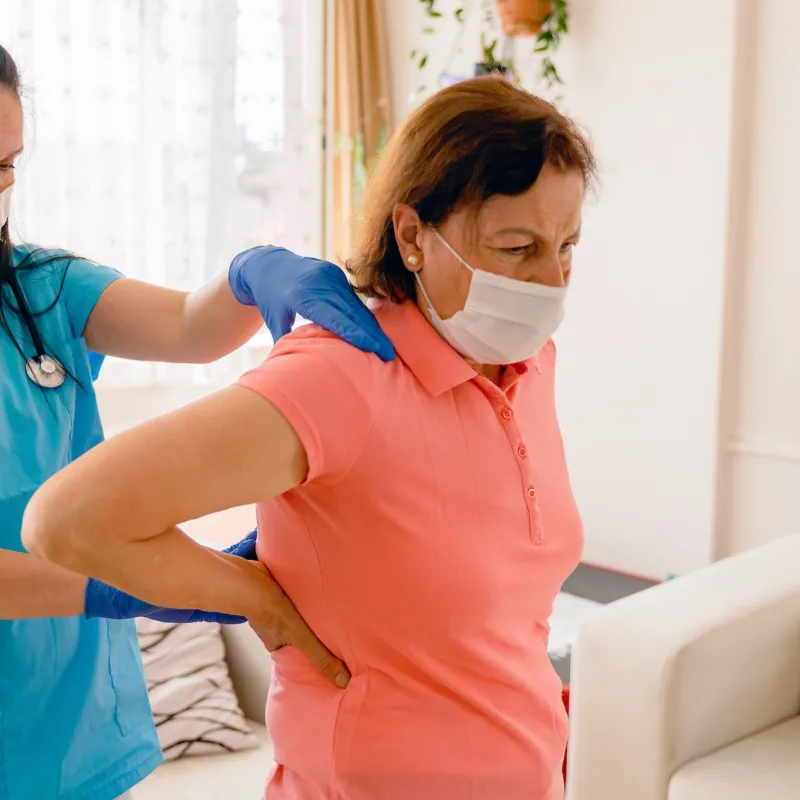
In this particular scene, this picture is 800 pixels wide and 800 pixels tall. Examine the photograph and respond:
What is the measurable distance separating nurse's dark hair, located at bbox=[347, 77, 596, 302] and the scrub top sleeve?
0.38 metres

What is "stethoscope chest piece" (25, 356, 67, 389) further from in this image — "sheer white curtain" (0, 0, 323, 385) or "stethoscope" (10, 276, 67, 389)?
"sheer white curtain" (0, 0, 323, 385)

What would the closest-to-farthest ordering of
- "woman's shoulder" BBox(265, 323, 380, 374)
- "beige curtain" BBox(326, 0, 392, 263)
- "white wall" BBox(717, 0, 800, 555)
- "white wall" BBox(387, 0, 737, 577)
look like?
"woman's shoulder" BBox(265, 323, 380, 374) < "white wall" BBox(717, 0, 800, 555) < "white wall" BBox(387, 0, 737, 577) < "beige curtain" BBox(326, 0, 392, 263)

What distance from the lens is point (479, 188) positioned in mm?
938

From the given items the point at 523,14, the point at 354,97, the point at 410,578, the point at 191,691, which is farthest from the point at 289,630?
the point at 354,97

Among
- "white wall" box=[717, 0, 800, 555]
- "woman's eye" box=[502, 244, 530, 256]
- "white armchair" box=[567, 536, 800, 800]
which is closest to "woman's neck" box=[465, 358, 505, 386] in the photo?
"woman's eye" box=[502, 244, 530, 256]

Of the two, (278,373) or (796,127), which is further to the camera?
(796,127)

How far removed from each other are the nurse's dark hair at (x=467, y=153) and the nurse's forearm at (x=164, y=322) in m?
0.29

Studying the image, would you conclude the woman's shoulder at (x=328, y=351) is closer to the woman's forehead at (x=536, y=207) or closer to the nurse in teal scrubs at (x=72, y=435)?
the nurse in teal scrubs at (x=72, y=435)

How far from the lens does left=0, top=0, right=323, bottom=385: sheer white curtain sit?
118 inches

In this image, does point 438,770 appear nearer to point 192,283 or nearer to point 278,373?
point 278,373

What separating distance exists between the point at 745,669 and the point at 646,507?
46.9 inches

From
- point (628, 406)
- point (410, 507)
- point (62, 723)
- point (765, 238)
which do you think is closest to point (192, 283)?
point (628, 406)

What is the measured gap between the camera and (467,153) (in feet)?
3.08

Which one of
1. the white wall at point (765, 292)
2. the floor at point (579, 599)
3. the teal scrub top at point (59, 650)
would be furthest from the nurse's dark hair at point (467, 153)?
the white wall at point (765, 292)
